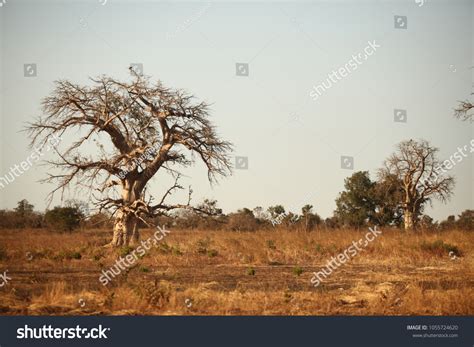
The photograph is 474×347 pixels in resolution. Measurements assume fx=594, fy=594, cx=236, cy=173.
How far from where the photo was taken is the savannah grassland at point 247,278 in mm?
11227

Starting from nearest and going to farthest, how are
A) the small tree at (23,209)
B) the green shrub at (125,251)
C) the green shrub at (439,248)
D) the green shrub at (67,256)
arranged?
the green shrub at (67,256) → the green shrub at (125,251) → the green shrub at (439,248) → the small tree at (23,209)

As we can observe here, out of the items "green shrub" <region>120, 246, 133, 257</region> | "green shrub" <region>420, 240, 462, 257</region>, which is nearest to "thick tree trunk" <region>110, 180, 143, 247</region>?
"green shrub" <region>120, 246, 133, 257</region>

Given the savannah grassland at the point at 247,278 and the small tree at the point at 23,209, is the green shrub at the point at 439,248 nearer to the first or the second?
the savannah grassland at the point at 247,278

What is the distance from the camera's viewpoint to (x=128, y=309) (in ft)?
36.3

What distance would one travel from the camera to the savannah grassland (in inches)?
442

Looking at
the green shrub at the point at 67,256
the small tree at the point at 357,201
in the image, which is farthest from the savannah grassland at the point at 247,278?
the small tree at the point at 357,201

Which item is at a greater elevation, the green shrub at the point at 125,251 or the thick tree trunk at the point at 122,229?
the thick tree trunk at the point at 122,229

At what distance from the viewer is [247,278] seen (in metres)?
14.8

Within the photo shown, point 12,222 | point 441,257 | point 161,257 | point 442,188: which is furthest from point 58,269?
point 442,188

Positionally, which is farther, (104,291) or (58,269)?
(58,269)

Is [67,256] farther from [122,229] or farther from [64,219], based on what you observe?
[64,219]

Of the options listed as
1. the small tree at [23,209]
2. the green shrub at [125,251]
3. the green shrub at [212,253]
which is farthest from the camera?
the small tree at [23,209]

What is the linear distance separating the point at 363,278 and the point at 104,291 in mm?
6542
